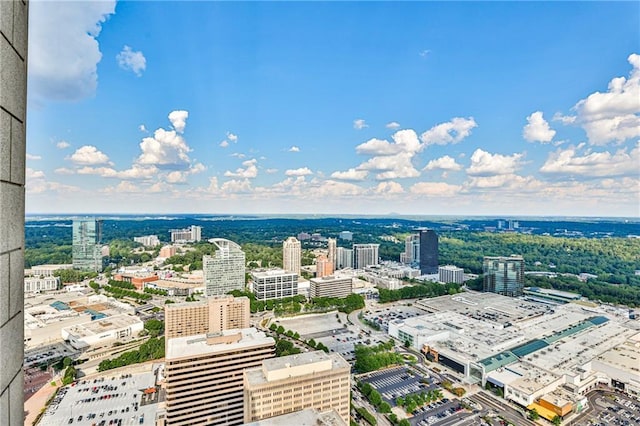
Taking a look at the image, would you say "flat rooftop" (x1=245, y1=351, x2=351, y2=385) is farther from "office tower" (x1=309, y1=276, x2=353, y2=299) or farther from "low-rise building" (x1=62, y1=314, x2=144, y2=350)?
"office tower" (x1=309, y1=276, x2=353, y2=299)

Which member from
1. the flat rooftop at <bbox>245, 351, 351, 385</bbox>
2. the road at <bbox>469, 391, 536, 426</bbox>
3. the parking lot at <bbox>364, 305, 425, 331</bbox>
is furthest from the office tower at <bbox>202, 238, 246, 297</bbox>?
the road at <bbox>469, 391, 536, 426</bbox>

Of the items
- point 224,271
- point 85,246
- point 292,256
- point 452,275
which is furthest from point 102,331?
point 452,275

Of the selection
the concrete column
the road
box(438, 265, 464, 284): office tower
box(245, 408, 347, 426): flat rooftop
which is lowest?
the road

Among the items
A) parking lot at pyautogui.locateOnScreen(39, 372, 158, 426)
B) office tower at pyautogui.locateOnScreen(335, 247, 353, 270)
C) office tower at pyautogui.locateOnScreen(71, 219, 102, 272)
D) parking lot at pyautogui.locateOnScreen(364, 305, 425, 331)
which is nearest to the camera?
parking lot at pyautogui.locateOnScreen(39, 372, 158, 426)

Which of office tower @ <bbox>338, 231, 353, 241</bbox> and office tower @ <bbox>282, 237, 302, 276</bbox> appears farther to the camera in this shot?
office tower @ <bbox>338, 231, 353, 241</bbox>

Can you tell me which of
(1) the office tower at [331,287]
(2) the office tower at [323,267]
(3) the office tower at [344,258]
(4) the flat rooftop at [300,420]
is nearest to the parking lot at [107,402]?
(4) the flat rooftop at [300,420]

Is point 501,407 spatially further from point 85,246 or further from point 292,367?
point 85,246

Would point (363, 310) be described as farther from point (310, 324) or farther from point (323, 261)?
point (323, 261)

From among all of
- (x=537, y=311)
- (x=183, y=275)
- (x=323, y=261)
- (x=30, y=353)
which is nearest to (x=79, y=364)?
(x=30, y=353)

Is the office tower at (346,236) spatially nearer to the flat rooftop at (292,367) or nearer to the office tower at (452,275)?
the office tower at (452,275)
